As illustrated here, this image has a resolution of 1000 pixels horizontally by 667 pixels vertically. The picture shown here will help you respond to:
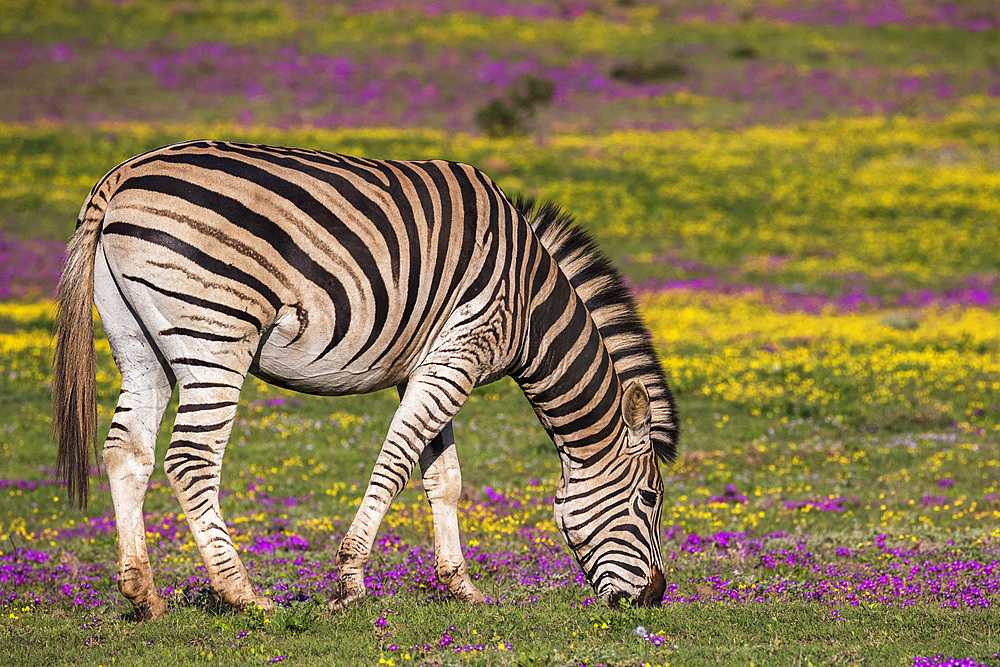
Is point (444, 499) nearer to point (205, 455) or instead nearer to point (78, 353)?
point (205, 455)

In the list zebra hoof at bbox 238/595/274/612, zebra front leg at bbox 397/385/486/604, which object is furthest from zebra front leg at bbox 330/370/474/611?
zebra front leg at bbox 397/385/486/604

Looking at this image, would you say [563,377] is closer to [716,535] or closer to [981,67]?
[716,535]

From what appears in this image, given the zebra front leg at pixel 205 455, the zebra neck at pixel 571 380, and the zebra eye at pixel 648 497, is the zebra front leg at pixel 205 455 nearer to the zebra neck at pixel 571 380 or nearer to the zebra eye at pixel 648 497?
the zebra neck at pixel 571 380

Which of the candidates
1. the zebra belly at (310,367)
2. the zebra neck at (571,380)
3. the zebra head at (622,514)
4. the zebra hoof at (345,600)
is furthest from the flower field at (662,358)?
the zebra belly at (310,367)

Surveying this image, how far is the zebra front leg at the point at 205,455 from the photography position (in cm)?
703

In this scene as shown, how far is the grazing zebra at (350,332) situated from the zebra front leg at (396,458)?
0.6 inches

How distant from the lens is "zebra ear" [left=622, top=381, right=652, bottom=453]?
775 centimetres

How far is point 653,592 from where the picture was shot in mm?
7793

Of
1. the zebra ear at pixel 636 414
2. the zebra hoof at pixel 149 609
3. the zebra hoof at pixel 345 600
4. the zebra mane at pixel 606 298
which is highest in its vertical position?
the zebra mane at pixel 606 298

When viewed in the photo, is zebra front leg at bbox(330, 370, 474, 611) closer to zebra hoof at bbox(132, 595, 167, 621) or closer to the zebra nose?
zebra hoof at bbox(132, 595, 167, 621)

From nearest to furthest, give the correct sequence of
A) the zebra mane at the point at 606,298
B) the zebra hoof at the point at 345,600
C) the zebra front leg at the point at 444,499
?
1. the zebra hoof at the point at 345,600
2. the zebra front leg at the point at 444,499
3. the zebra mane at the point at 606,298

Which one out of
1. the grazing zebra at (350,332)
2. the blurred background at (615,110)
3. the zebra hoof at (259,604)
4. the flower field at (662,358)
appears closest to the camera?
the grazing zebra at (350,332)

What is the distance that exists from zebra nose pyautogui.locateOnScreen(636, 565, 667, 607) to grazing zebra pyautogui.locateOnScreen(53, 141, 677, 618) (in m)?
0.02

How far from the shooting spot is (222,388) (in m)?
7.08
